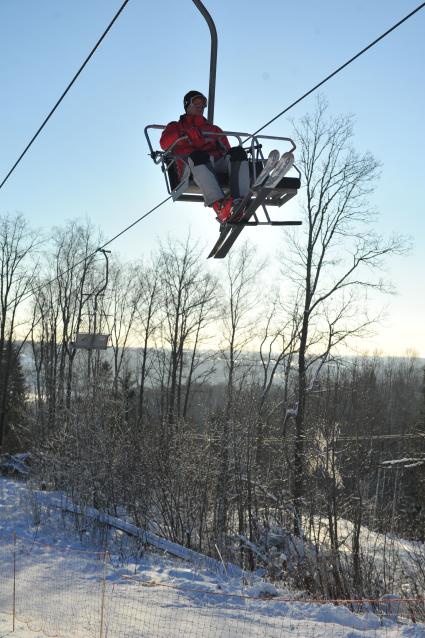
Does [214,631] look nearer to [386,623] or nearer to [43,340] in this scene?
[386,623]

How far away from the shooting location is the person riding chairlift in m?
5.68

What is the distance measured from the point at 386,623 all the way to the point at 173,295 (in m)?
23.9

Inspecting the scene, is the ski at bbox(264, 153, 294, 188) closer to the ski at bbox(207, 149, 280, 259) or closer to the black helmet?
the ski at bbox(207, 149, 280, 259)

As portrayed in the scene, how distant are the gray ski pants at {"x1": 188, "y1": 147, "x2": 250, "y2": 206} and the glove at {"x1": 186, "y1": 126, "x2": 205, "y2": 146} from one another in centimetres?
17

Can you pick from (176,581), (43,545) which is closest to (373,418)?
(176,581)

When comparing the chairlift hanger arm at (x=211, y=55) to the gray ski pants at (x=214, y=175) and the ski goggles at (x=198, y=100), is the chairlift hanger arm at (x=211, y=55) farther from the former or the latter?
the gray ski pants at (x=214, y=175)

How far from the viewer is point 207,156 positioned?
5770 millimetres

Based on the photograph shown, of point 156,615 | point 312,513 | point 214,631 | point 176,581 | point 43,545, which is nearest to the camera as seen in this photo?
point 214,631

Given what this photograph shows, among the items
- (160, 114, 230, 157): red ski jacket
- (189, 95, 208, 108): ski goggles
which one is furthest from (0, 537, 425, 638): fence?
(189, 95, 208, 108): ski goggles

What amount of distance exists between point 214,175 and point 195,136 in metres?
0.49

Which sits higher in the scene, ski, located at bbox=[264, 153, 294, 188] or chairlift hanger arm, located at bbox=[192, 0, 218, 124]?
chairlift hanger arm, located at bbox=[192, 0, 218, 124]

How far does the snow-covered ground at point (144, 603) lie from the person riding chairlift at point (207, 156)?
480cm

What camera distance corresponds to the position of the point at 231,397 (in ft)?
52.2

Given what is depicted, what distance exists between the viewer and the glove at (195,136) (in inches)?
228
